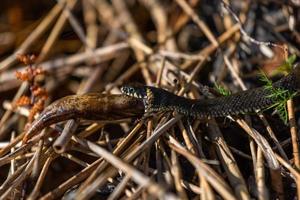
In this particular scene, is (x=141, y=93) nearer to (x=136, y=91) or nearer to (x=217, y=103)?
(x=136, y=91)

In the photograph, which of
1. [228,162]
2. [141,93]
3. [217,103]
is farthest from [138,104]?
[228,162]

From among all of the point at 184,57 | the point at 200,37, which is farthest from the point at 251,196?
the point at 200,37

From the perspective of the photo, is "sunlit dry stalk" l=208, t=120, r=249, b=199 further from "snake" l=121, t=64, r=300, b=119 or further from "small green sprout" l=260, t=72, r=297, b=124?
"small green sprout" l=260, t=72, r=297, b=124

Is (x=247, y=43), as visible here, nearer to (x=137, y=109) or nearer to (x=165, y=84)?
(x=165, y=84)

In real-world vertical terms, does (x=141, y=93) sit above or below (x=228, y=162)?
above

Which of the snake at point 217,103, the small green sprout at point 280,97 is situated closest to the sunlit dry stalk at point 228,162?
the snake at point 217,103

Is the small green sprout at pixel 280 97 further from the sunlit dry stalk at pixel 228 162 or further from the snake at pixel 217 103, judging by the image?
the sunlit dry stalk at pixel 228 162
